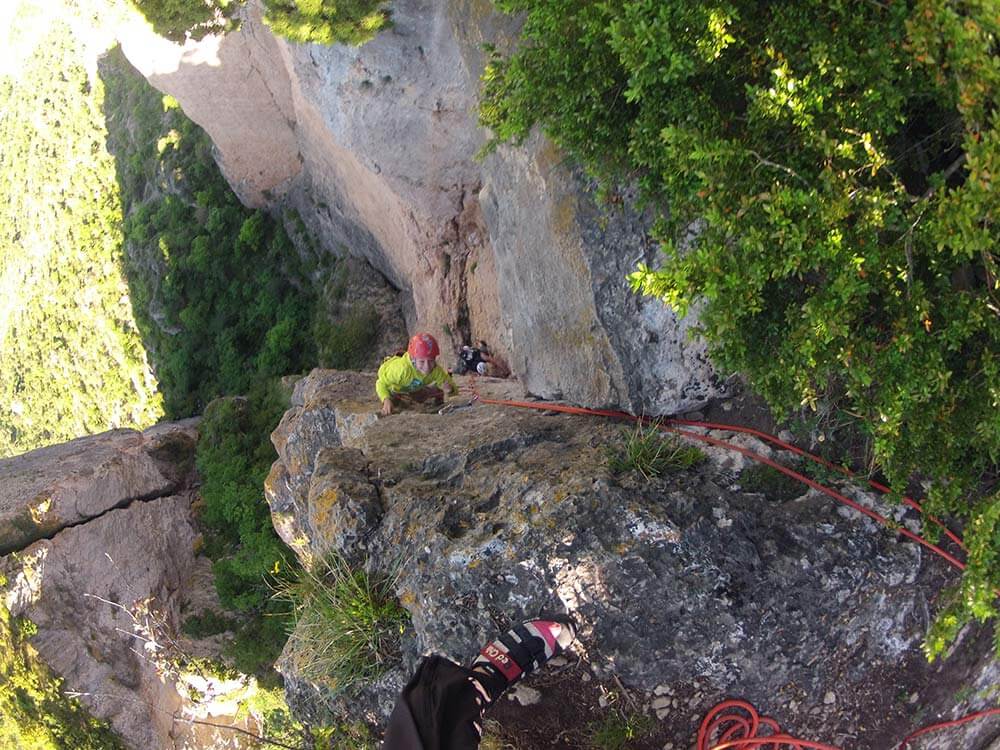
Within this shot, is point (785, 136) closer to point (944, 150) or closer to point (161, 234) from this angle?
point (944, 150)

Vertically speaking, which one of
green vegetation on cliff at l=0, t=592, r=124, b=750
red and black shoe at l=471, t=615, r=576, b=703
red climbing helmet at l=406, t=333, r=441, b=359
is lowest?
green vegetation on cliff at l=0, t=592, r=124, b=750

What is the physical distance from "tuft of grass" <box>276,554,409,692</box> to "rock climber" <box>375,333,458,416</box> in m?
2.63

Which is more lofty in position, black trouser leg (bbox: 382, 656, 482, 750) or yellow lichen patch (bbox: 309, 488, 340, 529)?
yellow lichen patch (bbox: 309, 488, 340, 529)

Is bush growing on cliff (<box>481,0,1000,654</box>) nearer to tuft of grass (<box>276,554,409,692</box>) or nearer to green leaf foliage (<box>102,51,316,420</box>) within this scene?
tuft of grass (<box>276,554,409,692</box>)

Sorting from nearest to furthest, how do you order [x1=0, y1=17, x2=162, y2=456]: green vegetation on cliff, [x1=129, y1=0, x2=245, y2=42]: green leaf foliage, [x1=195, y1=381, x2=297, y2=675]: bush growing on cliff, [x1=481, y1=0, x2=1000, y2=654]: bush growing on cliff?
[x1=481, y1=0, x2=1000, y2=654]: bush growing on cliff < [x1=129, y1=0, x2=245, y2=42]: green leaf foliage < [x1=195, y1=381, x2=297, y2=675]: bush growing on cliff < [x1=0, y1=17, x2=162, y2=456]: green vegetation on cliff

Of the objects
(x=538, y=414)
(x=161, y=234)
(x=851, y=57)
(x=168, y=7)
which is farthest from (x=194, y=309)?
(x=851, y=57)

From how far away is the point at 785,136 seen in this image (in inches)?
173

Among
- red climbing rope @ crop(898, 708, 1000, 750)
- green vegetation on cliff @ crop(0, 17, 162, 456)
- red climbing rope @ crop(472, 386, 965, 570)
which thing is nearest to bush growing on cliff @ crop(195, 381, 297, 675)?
green vegetation on cliff @ crop(0, 17, 162, 456)

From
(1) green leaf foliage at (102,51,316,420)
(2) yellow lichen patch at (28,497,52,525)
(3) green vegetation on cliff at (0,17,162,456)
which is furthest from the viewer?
(3) green vegetation on cliff at (0,17,162,456)

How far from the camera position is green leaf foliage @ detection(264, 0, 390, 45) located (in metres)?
8.52

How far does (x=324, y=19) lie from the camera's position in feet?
28.7

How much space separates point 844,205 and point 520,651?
3488 millimetres

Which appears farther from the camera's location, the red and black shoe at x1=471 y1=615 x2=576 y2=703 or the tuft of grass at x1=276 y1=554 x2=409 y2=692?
the tuft of grass at x1=276 y1=554 x2=409 y2=692

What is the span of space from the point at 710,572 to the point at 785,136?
2920 mm
